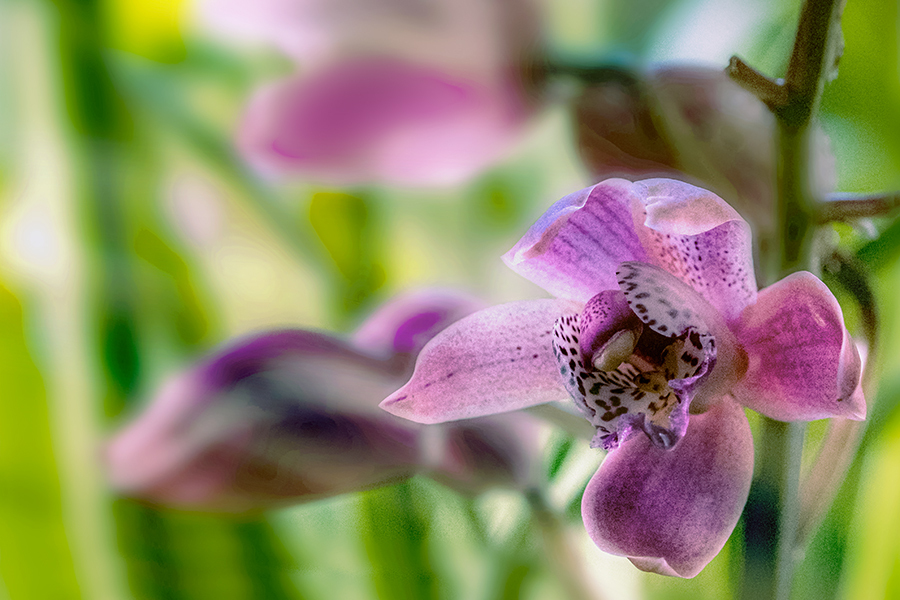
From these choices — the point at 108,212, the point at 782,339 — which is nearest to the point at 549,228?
the point at 782,339

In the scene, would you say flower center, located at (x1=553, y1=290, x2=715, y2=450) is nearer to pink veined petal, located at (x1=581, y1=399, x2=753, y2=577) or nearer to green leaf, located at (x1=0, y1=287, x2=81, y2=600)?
pink veined petal, located at (x1=581, y1=399, x2=753, y2=577)

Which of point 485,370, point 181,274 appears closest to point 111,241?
point 181,274

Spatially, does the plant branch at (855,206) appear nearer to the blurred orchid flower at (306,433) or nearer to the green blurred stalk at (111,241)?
the blurred orchid flower at (306,433)

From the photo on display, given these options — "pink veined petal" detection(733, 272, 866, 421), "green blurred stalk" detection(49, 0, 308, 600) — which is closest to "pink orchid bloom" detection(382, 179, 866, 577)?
"pink veined petal" detection(733, 272, 866, 421)

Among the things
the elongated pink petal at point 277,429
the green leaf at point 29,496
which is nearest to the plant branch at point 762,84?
the elongated pink petal at point 277,429

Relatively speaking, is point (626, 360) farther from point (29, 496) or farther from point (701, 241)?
point (29, 496)

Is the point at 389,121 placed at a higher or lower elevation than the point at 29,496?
higher
